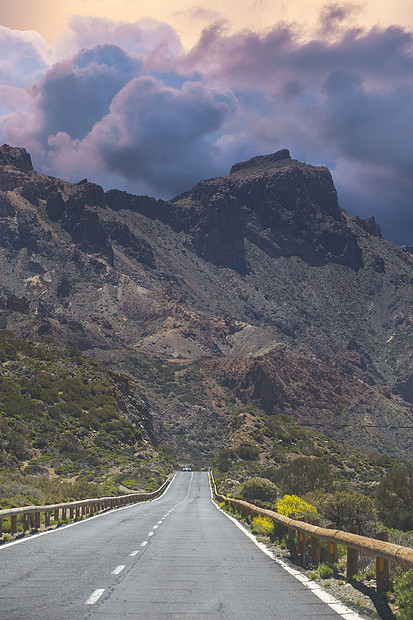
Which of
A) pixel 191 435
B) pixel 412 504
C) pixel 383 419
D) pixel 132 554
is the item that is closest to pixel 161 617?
pixel 132 554

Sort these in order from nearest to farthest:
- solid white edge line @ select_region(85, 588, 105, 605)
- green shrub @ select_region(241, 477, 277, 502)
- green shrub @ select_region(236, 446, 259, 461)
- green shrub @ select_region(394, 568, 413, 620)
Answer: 1. green shrub @ select_region(394, 568, 413, 620)
2. solid white edge line @ select_region(85, 588, 105, 605)
3. green shrub @ select_region(241, 477, 277, 502)
4. green shrub @ select_region(236, 446, 259, 461)

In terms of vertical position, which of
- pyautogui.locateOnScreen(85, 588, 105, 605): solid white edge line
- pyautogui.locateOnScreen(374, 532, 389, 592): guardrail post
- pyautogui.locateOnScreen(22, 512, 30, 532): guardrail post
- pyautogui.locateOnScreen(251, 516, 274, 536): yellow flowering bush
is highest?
pyautogui.locateOnScreen(374, 532, 389, 592): guardrail post

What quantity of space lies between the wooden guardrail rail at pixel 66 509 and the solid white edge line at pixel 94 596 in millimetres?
7402

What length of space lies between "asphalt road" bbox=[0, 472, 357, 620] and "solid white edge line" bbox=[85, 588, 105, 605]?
0.01 metres

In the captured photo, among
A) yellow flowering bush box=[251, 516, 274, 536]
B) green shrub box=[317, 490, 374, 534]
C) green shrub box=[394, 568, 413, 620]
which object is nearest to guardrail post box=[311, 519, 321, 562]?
green shrub box=[394, 568, 413, 620]

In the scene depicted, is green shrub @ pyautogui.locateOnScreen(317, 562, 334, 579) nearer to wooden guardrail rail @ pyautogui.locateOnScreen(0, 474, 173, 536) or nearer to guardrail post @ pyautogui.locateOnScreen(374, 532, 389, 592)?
guardrail post @ pyautogui.locateOnScreen(374, 532, 389, 592)

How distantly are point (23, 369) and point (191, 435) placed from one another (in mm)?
63301

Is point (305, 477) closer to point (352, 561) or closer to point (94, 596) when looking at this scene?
point (352, 561)

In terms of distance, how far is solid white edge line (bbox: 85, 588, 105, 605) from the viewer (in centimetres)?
766

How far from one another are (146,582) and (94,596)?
1322 mm

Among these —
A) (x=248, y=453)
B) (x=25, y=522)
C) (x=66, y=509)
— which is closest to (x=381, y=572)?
(x=25, y=522)

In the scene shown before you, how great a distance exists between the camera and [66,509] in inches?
992

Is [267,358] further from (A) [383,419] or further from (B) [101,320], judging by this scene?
(B) [101,320]

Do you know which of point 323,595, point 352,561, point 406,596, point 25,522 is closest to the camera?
point 406,596
